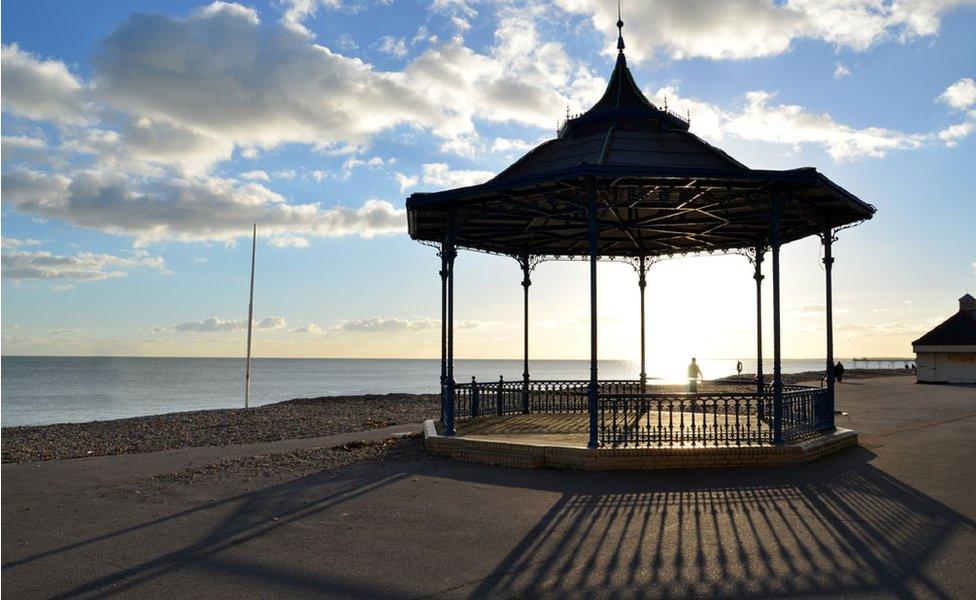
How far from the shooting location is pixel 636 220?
20.8 metres

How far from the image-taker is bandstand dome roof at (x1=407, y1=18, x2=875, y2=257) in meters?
14.3

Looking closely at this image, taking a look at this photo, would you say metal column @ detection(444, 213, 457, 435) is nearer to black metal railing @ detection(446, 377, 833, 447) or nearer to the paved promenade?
black metal railing @ detection(446, 377, 833, 447)

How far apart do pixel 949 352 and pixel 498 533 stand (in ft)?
163

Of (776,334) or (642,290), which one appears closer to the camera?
(776,334)

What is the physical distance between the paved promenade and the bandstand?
1.67 m

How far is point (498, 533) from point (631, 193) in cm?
860

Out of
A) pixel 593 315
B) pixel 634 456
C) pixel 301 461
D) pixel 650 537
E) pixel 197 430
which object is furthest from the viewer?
pixel 197 430

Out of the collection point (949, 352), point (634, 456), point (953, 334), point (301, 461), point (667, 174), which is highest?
point (667, 174)

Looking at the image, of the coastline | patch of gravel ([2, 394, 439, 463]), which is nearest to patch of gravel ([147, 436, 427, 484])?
the coastline

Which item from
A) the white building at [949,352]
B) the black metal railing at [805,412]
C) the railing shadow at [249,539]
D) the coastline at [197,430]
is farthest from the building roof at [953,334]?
the railing shadow at [249,539]

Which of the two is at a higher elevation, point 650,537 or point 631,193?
point 631,193

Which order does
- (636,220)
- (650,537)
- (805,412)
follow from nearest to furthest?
1. (650,537)
2. (805,412)
3. (636,220)

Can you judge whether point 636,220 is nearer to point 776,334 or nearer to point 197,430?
point 776,334

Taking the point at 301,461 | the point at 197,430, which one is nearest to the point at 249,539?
the point at 301,461
